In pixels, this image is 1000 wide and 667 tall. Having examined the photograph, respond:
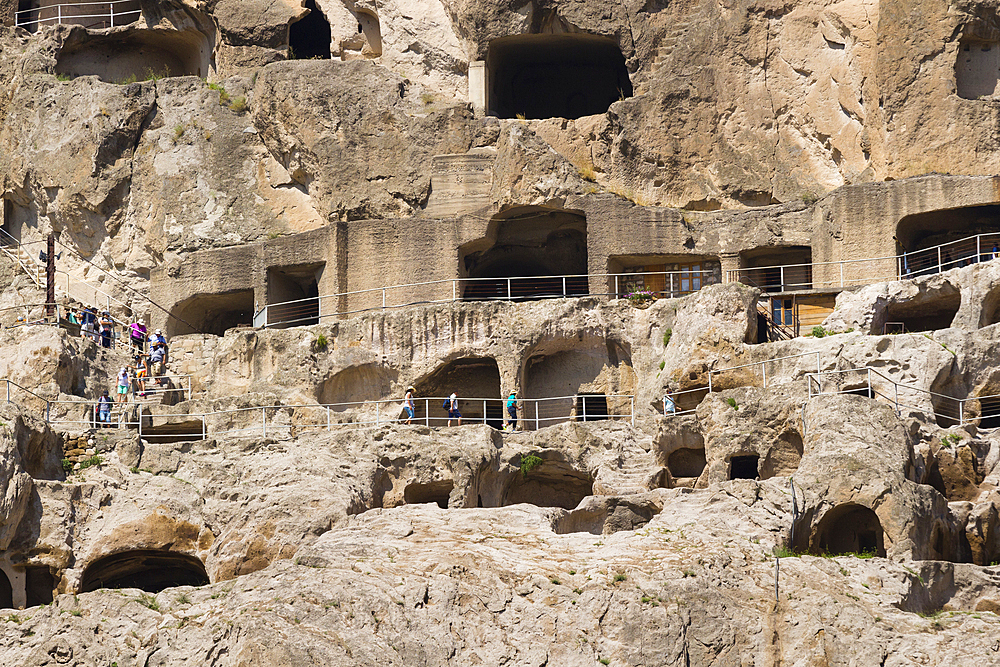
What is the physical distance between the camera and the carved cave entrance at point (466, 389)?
3212 cm

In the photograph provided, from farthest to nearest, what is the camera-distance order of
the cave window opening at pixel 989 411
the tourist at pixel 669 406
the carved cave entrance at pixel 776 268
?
the carved cave entrance at pixel 776 268
the tourist at pixel 669 406
the cave window opening at pixel 989 411

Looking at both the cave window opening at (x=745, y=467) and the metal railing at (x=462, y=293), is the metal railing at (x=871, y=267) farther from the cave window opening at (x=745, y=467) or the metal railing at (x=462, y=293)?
the cave window opening at (x=745, y=467)

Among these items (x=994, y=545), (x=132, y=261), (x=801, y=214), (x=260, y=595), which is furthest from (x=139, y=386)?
(x=994, y=545)

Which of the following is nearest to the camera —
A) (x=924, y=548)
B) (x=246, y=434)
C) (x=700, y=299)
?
(x=924, y=548)

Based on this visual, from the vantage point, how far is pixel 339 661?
19.4 meters

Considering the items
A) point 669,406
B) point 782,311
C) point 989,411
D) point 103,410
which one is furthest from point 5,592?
point 989,411

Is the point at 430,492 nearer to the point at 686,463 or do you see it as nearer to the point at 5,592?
the point at 686,463

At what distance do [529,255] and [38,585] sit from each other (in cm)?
1533

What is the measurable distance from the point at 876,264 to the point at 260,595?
16.7 m

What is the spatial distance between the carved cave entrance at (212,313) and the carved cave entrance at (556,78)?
7.88m

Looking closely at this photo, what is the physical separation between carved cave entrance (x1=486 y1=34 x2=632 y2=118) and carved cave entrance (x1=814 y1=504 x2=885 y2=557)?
55.7ft

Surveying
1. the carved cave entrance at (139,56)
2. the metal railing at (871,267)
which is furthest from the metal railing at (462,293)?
the carved cave entrance at (139,56)

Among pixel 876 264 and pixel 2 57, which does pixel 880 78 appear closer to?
pixel 876 264

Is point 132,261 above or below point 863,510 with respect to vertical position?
above
